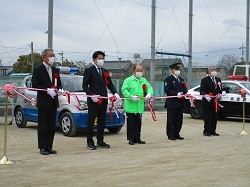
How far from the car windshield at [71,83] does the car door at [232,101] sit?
5.67 metres

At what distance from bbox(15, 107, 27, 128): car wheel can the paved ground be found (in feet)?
6.25

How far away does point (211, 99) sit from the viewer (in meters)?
10.5

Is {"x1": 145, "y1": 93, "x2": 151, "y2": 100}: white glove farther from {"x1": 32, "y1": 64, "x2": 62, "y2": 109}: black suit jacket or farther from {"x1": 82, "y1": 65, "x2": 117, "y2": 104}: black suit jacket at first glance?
{"x1": 32, "y1": 64, "x2": 62, "y2": 109}: black suit jacket

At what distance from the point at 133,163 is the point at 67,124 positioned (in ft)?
12.9

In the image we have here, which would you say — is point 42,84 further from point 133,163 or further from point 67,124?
point 67,124

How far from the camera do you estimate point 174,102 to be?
961 cm

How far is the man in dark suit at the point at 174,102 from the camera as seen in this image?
31.5 ft

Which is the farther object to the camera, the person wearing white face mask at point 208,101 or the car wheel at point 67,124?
the person wearing white face mask at point 208,101

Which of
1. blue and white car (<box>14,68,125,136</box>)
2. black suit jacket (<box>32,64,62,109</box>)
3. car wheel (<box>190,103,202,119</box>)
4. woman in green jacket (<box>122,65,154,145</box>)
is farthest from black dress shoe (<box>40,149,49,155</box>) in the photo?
car wheel (<box>190,103,202,119</box>)

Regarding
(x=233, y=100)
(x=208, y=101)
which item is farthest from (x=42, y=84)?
(x=233, y=100)

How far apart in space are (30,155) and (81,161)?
3.71ft

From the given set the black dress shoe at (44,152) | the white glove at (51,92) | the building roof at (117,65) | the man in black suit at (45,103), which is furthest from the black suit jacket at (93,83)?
the building roof at (117,65)

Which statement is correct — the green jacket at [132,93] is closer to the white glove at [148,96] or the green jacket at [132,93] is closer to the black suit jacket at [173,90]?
the white glove at [148,96]

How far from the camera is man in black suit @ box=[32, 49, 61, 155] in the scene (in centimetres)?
741
